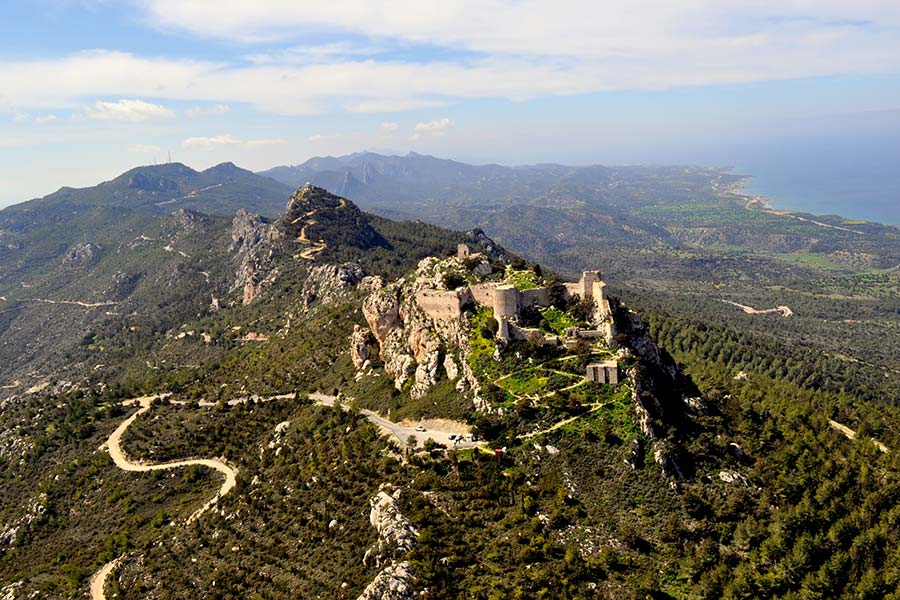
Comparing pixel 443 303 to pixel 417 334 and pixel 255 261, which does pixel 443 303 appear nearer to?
pixel 417 334

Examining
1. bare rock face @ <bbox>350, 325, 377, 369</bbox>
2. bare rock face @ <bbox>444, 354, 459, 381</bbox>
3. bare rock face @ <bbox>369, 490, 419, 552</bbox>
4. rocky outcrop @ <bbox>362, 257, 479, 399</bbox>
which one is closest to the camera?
bare rock face @ <bbox>369, 490, 419, 552</bbox>

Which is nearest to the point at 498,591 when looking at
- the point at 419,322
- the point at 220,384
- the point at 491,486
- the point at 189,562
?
the point at 491,486

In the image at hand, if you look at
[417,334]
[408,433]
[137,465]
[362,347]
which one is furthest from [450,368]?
[137,465]

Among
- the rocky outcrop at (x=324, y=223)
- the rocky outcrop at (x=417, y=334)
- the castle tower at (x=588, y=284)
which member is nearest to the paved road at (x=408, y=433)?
the rocky outcrop at (x=417, y=334)

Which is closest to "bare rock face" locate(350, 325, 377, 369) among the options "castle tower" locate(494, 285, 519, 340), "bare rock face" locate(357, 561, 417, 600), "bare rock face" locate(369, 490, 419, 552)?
"castle tower" locate(494, 285, 519, 340)

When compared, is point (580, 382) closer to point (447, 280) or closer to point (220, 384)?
point (447, 280)

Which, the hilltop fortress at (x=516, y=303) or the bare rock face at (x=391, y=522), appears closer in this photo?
the bare rock face at (x=391, y=522)

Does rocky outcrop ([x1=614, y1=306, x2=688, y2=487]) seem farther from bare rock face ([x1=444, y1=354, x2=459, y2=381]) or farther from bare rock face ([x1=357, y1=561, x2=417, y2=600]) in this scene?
bare rock face ([x1=357, y1=561, x2=417, y2=600])

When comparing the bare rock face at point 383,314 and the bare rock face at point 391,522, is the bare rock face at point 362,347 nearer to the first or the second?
→ the bare rock face at point 383,314
